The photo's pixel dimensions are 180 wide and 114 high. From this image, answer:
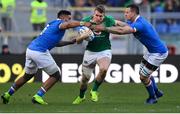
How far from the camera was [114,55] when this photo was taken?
90.3 feet

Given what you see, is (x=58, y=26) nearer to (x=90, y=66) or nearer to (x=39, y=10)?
(x=90, y=66)

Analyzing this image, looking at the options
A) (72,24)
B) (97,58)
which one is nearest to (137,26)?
(97,58)

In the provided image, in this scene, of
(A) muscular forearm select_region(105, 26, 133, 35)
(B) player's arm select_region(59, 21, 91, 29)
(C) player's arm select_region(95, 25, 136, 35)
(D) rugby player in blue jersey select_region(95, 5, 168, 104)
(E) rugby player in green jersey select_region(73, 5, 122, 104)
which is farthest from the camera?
(E) rugby player in green jersey select_region(73, 5, 122, 104)

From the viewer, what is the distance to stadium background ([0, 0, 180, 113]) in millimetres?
23359

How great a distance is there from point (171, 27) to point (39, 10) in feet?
14.7

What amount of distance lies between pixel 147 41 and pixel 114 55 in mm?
7449

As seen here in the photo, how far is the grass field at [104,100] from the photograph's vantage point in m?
17.7

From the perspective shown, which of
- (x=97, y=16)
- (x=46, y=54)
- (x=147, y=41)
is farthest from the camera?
(x=147, y=41)

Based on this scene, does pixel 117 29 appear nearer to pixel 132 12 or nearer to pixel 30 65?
pixel 132 12

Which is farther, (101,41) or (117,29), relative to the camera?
(101,41)

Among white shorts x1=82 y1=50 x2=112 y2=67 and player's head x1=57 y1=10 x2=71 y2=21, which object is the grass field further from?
player's head x1=57 y1=10 x2=71 y2=21

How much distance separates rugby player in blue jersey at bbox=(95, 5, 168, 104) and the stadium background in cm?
53

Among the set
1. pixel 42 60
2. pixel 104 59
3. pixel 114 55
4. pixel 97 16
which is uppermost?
pixel 97 16

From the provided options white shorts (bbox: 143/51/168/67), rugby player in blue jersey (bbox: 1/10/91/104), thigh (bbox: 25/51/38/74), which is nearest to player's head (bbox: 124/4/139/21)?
white shorts (bbox: 143/51/168/67)
